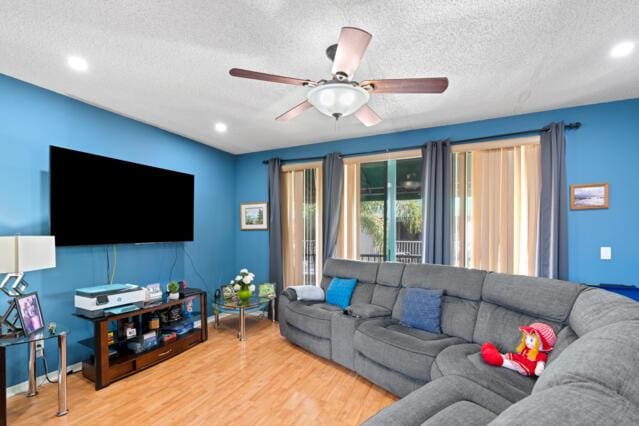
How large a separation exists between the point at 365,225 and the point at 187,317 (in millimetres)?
2584

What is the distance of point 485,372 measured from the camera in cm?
190

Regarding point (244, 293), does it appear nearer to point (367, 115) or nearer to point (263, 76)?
point (367, 115)

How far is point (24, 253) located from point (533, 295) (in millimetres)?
3697

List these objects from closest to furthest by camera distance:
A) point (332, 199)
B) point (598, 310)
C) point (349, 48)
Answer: point (349, 48), point (598, 310), point (332, 199)

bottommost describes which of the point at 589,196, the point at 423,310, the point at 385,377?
the point at 385,377

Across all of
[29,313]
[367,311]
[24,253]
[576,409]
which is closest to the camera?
[576,409]

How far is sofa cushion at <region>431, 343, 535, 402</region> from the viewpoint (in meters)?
1.69

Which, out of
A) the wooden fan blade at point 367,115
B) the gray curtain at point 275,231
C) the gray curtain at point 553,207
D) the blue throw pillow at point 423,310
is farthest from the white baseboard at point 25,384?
the gray curtain at point 553,207

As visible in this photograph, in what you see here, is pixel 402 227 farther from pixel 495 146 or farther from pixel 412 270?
pixel 495 146

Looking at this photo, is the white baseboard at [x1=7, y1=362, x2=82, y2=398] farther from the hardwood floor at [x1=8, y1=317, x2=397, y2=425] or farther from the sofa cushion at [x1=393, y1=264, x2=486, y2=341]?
the sofa cushion at [x1=393, y1=264, x2=486, y2=341]

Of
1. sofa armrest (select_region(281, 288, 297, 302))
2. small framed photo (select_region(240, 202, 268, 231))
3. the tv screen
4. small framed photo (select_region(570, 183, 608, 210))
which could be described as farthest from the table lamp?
small framed photo (select_region(570, 183, 608, 210))

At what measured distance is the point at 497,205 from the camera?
3.44m

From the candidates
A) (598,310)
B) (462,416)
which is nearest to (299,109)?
(462,416)

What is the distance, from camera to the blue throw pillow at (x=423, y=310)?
9.00ft
